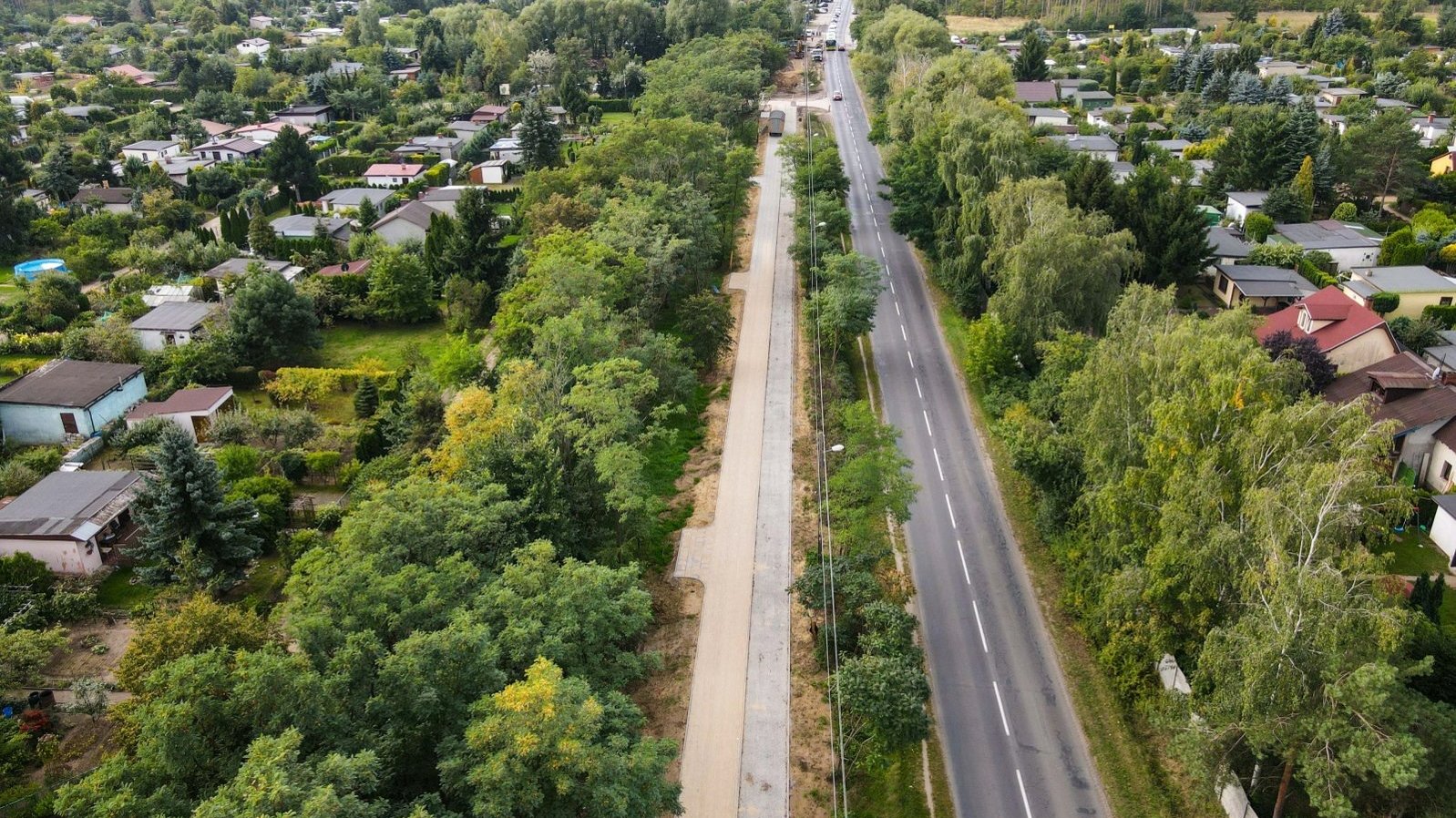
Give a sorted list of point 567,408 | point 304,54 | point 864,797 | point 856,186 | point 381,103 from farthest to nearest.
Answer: point 304,54, point 381,103, point 856,186, point 567,408, point 864,797

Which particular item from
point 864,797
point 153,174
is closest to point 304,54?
point 153,174

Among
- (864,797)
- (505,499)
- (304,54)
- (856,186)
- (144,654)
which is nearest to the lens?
(144,654)

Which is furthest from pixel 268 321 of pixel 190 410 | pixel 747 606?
pixel 747 606

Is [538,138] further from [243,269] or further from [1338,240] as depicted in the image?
[1338,240]

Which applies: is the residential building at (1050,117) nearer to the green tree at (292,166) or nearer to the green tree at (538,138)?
the green tree at (538,138)

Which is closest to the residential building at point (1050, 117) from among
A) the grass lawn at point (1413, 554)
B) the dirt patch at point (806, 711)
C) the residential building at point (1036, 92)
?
the residential building at point (1036, 92)

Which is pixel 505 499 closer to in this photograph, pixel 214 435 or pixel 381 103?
pixel 214 435

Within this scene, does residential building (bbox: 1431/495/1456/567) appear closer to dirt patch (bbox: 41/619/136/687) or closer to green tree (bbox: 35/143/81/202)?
dirt patch (bbox: 41/619/136/687)

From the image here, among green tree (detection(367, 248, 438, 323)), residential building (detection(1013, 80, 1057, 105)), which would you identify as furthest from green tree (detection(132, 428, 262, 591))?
residential building (detection(1013, 80, 1057, 105))

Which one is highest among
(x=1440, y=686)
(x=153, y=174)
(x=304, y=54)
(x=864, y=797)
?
(x=304, y=54)
